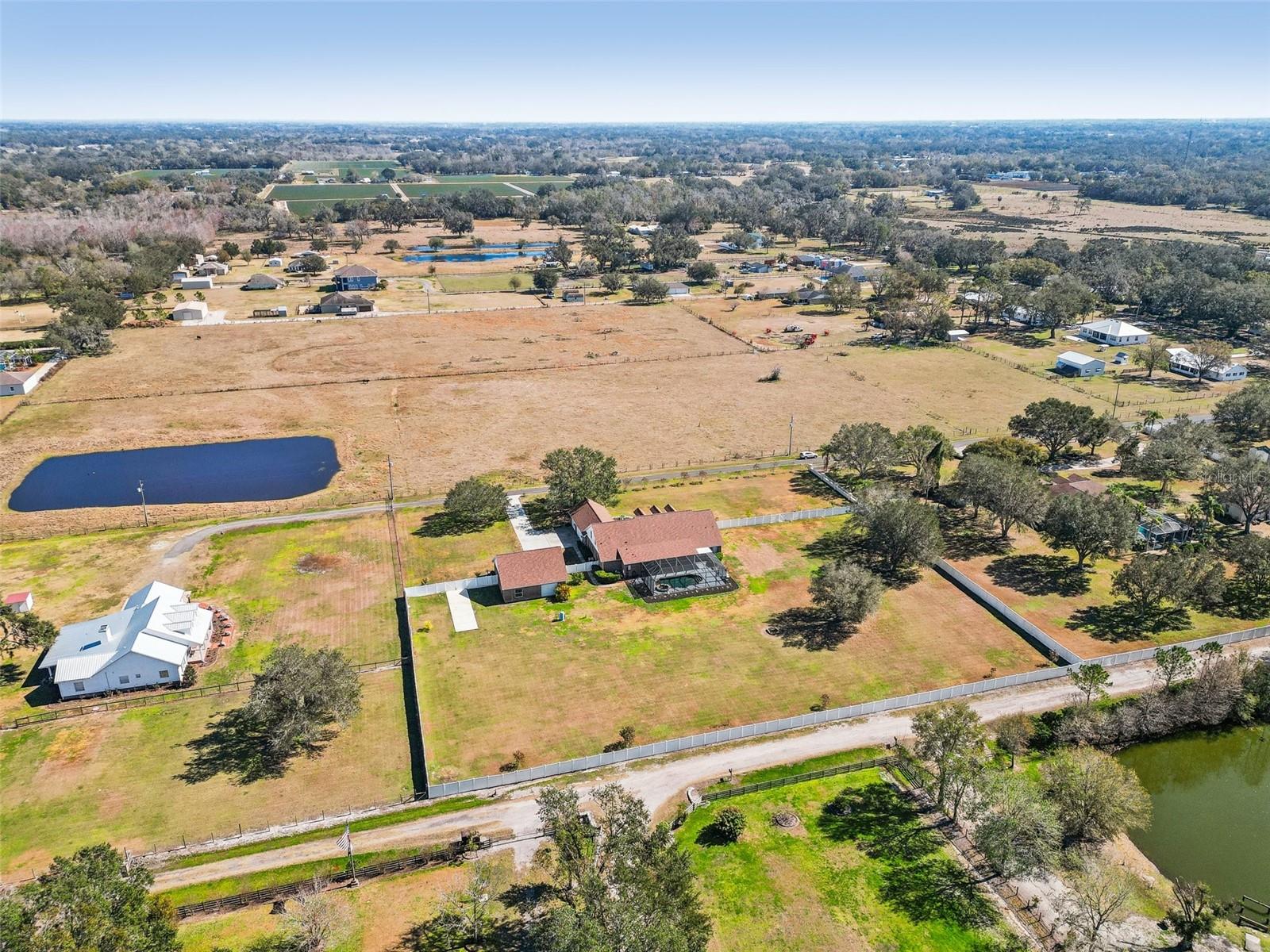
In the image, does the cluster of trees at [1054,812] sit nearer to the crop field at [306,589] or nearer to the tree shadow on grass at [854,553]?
the tree shadow on grass at [854,553]

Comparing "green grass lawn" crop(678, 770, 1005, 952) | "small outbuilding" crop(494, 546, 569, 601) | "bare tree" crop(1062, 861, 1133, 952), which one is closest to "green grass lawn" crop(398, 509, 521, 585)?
"small outbuilding" crop(494, 546, 569, 601)

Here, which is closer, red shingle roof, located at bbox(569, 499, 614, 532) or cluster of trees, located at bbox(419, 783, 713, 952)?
cluster of trees, located at bbox(419, 783, 713, 952)

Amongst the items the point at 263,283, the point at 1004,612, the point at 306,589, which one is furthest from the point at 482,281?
the point at 1004,612

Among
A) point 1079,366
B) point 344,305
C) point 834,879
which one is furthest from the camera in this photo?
point 344,305

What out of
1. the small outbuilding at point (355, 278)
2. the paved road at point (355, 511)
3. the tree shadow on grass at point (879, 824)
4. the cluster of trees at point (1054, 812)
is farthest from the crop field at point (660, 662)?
the small outbuilding at point (355, 278)

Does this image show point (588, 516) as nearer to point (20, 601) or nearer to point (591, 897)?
point (591, 897)

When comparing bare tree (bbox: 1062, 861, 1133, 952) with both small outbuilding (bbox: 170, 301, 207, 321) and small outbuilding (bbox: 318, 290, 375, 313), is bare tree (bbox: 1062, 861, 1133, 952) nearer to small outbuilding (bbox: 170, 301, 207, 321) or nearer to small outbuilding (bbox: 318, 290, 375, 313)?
small outbuilding (bbox: 318, 290, 375, 313)

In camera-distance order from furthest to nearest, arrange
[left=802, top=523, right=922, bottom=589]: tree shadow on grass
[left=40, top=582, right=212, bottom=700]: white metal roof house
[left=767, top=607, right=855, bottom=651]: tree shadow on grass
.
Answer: [left=802, top=523, right=922, bottom=589]: tree shadow on grass, [left=767, top=607, right=855, bottom=651]: tree shadow on grass, [left=40, top=582, right=212, bottom=700]: white metal roof house
